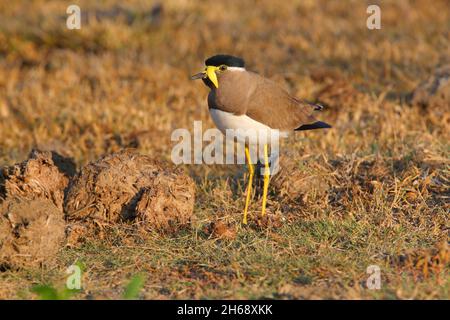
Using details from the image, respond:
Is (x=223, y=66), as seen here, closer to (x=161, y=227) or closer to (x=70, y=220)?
(x=161, y=227)

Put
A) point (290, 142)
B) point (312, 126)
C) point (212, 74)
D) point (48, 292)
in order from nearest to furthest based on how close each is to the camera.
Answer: point (48, 292) < point (212, 74) < point (312, 126) < point (290, 142)

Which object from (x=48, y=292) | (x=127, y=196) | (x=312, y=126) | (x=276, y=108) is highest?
(x=276, y=108)

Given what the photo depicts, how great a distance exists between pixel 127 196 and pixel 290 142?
1902 mm

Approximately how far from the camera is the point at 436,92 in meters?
7.68

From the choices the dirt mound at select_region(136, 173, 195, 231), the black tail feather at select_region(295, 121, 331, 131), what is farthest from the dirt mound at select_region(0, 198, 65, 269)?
the black tail feather at select_region(295, 121, 331, 131)

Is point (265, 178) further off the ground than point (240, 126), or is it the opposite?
point (240, 126)

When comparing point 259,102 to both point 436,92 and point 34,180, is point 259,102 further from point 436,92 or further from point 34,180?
point 436,92

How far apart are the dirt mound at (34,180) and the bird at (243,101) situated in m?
1.23

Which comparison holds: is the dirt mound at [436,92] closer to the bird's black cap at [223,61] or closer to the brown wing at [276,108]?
the brown wing at [276,108]

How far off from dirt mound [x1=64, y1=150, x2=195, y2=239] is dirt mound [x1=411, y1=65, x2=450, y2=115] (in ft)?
10.9

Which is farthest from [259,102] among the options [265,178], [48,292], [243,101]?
[48,292]

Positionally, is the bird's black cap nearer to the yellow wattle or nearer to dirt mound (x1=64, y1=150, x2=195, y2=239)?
the yellow wattle
